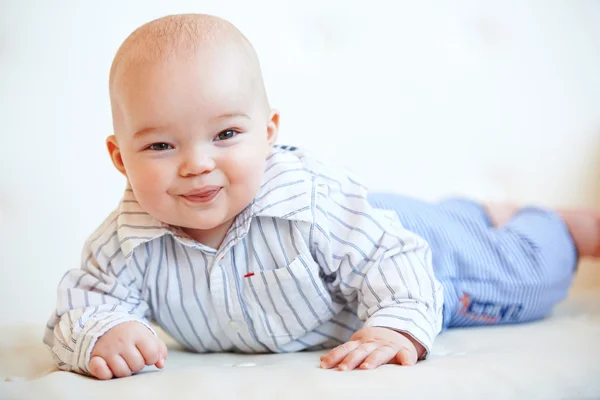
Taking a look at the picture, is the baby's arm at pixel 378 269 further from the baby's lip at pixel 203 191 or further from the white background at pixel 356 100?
the white background at pixel 356 100

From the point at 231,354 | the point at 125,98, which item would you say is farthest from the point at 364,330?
the point at 125,98

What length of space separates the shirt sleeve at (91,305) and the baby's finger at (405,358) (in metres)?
0.29

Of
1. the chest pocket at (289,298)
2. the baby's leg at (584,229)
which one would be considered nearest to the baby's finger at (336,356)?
the chest pocket at (289,298)

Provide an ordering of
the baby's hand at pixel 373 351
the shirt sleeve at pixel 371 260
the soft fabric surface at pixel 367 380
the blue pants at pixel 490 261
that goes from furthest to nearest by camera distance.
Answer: the blue pants at pixel 490 261 < the shirt sleeve at pixel 371 260 < the baby's hand at pixel 373 351 < the soft fabric surface at pixel 367 380

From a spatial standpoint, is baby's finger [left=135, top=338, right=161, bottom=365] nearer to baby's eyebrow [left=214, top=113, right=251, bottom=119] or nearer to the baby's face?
the baby's face

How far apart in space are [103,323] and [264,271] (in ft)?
0.67

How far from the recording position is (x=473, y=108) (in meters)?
1.57

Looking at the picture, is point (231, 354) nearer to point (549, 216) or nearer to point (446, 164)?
point (549, 216)

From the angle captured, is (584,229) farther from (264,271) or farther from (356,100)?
(264,271)

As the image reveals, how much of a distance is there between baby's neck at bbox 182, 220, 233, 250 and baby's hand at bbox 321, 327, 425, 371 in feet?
0.74

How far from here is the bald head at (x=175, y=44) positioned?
0.84 m

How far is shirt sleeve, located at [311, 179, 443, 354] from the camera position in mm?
906

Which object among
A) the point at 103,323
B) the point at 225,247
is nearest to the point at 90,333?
the point at 103,323

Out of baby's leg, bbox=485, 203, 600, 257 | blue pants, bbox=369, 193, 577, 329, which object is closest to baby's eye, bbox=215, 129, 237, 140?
blue pants, bbox=369, 193, 577, 329
